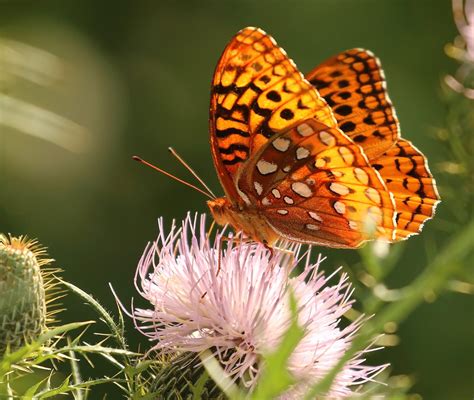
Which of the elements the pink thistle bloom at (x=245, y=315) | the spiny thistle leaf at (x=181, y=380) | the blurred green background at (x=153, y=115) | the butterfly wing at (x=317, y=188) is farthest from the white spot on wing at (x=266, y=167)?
the blurred green background at (x=153, y=115)

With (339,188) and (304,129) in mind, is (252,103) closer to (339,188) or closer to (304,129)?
(304,129)

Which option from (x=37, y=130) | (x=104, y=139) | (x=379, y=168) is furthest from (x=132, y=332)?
(x=37, y=130)

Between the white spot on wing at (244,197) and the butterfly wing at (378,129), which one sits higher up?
the butterfly wing at (378,129)

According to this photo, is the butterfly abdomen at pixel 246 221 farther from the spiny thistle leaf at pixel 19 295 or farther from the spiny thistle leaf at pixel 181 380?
the spiny thistle leaf at pixel 19 295

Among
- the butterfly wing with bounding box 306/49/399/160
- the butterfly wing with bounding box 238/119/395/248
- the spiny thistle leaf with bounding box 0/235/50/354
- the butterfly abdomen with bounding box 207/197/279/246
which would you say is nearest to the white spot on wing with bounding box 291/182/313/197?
the butterfly wing with bounding box 238/119/395/248

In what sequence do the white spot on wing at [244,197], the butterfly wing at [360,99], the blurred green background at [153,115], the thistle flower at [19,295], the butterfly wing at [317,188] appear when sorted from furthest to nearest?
the blurred green background at [153,115] < the butterfly wing at [360,99] < the white spot on wing at [244,197] < the butterfly wing at [317,188] < the thistle flower at [19,295]

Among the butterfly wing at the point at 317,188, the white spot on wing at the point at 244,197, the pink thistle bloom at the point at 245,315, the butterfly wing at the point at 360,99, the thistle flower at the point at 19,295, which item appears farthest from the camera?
the butterfly wing at the point at 360,99

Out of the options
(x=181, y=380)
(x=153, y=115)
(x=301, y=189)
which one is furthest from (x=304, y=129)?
(x=153, y=115)
